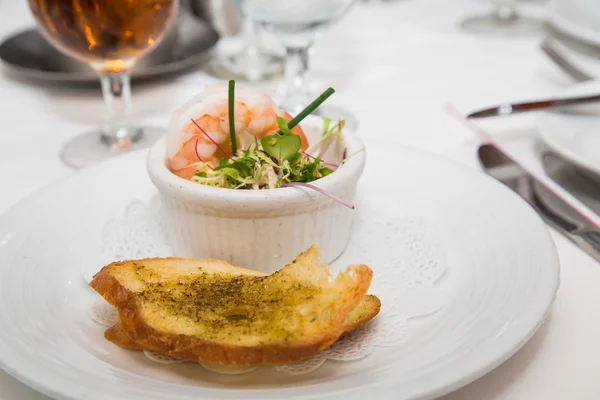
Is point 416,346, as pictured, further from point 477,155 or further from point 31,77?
point 31,77

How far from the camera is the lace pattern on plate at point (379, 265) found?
0.70 metres

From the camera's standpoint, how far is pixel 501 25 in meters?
2.21

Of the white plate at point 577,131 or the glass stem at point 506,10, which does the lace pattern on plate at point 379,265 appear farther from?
the glass stem at point 506,10

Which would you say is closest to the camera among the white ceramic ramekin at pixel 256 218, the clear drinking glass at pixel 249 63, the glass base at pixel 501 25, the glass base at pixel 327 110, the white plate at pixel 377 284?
the white plate at pixel 377 284

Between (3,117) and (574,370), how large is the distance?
4.48ft

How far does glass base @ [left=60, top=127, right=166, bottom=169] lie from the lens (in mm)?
1302

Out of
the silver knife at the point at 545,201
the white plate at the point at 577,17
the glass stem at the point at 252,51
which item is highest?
the silver knife at the point at 545,201

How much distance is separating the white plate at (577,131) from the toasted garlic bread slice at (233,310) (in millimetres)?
511

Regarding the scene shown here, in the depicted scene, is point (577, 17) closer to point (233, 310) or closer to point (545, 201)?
point (545, 201)

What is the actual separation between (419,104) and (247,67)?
0.54 meters

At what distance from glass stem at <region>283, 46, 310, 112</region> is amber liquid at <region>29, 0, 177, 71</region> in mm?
327

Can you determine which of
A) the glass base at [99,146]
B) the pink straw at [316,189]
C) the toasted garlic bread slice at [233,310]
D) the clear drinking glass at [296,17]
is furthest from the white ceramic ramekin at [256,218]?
the clear drinking glass at [296,17]

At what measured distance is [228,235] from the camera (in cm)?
88

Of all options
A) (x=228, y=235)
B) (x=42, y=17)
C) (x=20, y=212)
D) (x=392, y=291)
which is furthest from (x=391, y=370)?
(x=42, y=17)
